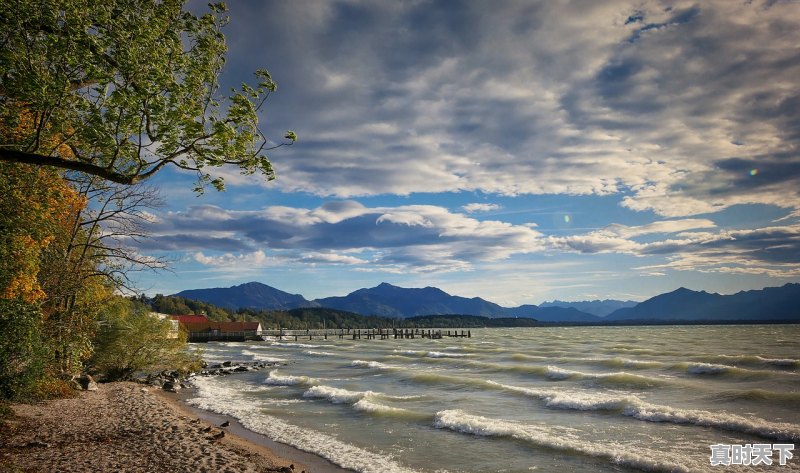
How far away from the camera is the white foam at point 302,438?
13469 millimetres

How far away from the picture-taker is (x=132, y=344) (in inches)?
1234

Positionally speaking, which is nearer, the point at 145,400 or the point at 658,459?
the point at 658,459

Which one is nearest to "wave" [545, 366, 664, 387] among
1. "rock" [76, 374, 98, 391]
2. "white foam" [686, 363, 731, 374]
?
"white foam" [686, 363, 731, 374]

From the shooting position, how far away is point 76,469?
10.2 m

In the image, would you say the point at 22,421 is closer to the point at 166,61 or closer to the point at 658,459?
the point at 166,61

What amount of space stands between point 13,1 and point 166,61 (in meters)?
2.45

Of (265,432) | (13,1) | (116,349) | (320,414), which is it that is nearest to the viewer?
(13,1)

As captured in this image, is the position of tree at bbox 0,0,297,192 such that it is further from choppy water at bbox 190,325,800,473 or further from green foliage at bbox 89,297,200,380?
green foliage at bbox 89,297,200,380

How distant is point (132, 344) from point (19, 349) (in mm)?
17773

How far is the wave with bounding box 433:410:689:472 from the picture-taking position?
1320 cm

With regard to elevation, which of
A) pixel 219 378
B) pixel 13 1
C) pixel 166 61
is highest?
pixel 13 1

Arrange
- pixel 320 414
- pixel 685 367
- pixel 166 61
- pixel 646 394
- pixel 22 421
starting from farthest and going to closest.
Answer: pixel 685 367
pixel 646 394
pixel 320 414
pixel 22 421
pixel 166 61

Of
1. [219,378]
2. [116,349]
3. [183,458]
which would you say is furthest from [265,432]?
[219,378]

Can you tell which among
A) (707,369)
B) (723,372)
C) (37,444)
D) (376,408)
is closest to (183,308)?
(376,408)
